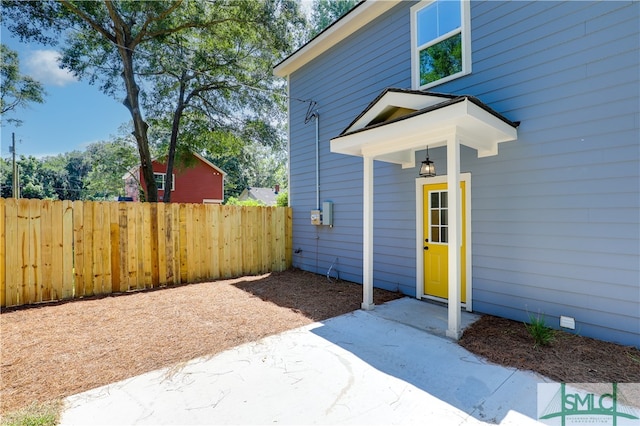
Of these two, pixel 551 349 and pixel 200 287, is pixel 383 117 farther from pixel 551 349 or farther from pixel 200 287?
pixel 200 287

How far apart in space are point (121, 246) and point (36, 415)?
4201 millimetres

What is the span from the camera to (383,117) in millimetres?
4551

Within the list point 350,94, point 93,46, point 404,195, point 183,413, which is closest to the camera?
point 183,413

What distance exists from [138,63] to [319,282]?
388 inches

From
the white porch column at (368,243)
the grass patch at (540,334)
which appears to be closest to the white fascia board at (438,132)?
the white porch column at (368,243)

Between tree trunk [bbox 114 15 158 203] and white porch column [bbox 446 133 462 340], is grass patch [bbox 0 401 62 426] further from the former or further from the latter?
tree trunk [bbox 114 15 158 203]

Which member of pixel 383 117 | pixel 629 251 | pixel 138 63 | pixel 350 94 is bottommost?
pixel 629 251

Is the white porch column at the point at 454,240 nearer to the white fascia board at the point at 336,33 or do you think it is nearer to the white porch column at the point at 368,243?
the white porch column at the point at 368,243

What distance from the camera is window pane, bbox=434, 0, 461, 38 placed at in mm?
4879

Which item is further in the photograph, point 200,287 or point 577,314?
point 200,287

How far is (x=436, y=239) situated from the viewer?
5207 mm

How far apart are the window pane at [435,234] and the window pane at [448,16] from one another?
330 centimetres

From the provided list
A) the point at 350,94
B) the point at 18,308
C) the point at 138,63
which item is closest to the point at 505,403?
the point at 350,94

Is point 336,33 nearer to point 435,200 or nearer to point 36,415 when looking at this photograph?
point 435,200
